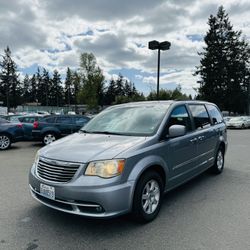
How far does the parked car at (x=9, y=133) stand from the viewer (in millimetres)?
11453

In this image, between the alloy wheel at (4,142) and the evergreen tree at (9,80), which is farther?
the evergreen tree at (9,80)

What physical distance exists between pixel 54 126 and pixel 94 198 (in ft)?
32.7

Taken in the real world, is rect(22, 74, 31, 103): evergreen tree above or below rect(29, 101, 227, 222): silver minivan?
above

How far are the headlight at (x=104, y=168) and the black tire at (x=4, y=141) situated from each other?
30.4 ft

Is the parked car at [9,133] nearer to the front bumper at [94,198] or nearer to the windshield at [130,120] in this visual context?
the windshield at [130,120]

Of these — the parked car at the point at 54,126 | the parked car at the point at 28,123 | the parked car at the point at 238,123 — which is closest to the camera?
the parked car at the point at 54,126

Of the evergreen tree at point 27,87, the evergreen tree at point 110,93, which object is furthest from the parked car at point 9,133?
the evergreen tree at point 27,87

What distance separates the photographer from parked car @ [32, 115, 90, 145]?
12430mm

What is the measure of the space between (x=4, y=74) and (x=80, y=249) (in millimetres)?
71263

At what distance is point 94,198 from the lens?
10.8 feet

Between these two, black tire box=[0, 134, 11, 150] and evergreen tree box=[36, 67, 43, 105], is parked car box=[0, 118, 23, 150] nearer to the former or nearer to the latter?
black tire box=[0, 134, 11, 150]

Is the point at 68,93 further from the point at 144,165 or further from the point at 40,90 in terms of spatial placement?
the point at 144,165

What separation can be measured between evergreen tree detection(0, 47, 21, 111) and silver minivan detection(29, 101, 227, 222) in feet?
207

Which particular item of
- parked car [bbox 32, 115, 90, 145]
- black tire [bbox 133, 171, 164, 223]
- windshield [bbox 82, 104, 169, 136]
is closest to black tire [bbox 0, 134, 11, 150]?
parked car [bbox 32, 115, 90, 145]
